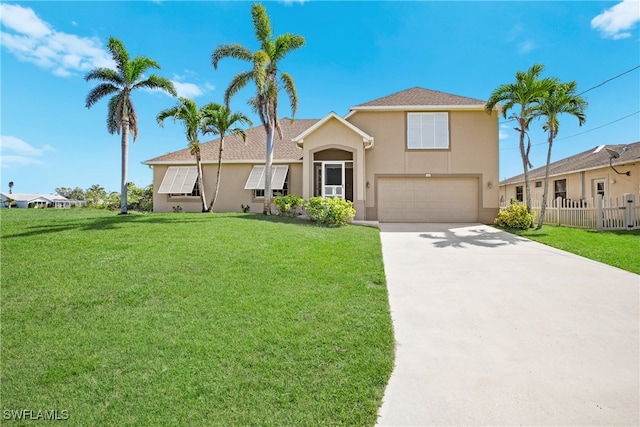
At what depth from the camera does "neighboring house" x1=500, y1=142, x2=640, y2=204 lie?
61.1 ft

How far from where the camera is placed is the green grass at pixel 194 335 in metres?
3.36

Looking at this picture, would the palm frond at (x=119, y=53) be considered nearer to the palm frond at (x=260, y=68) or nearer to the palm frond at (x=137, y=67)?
the palm frond at (x=137, y=67)

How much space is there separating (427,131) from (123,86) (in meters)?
19.2

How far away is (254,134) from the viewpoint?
80.8ft

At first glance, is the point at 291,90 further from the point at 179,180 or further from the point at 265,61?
the point at 179,180

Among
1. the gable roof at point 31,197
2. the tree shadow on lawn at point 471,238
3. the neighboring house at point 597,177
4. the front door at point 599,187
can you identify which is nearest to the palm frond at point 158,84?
the tree shadow on lawn at point 471,238

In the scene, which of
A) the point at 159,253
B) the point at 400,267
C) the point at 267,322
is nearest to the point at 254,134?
the point at 159,253

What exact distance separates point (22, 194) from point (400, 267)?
9155cm

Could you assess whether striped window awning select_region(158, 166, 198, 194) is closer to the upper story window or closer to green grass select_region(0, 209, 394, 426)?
green grass select_region(0, 209, 394, 426)

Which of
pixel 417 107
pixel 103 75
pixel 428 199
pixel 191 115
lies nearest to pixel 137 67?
pixel 103 75

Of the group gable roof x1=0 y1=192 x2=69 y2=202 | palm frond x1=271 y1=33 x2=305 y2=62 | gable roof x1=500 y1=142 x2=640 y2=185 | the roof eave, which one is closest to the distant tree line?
palm frond x1=271 y1=33 x2=305 y2=62

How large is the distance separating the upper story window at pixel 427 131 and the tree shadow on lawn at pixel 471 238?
5.88 meters

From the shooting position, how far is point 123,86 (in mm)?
18594

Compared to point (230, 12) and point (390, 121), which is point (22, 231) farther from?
point (390, 121)
